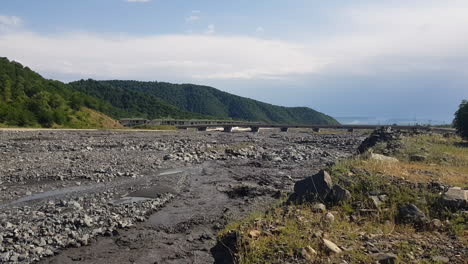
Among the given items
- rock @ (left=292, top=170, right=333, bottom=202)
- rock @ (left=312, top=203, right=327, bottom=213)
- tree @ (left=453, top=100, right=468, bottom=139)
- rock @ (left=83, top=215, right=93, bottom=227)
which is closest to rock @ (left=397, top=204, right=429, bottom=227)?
rock @ (left=312, top=203, right=327, bottom=213)

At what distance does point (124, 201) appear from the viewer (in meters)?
18.4

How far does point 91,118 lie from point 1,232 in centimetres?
8470

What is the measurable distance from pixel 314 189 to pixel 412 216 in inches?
126

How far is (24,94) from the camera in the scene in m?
85.9

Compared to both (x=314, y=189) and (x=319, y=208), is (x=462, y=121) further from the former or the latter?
(x=319, y=208)

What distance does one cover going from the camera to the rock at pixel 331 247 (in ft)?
27.4

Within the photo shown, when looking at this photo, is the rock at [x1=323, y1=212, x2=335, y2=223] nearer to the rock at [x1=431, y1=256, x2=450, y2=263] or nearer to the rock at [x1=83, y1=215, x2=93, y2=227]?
the rock at [x1=431, y1=256, x2=450, y2=263]

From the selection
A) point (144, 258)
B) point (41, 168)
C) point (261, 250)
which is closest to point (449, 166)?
point (261, 250)

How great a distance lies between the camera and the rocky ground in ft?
40.5

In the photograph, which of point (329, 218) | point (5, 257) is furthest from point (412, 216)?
point (5, 257)

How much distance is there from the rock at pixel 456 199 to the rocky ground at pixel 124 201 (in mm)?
7036

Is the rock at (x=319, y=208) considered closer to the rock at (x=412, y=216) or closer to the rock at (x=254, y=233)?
the rock at (x=412, y=216)

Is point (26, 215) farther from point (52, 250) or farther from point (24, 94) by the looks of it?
point (24, 94)

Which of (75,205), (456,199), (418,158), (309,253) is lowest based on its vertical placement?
(75,205)
